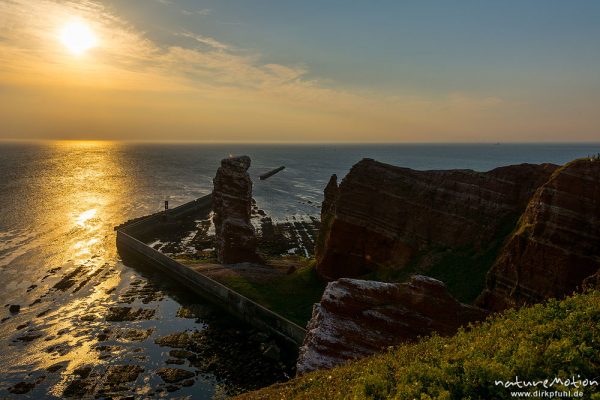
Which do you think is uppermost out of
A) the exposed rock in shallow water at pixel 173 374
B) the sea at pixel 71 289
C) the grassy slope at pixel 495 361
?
the grassy slope at pixel 495 361

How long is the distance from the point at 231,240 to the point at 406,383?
43.1 metres

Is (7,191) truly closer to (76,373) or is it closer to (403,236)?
(76,373)

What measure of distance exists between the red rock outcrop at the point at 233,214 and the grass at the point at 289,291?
24.5ft

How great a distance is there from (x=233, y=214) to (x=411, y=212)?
23665 mm

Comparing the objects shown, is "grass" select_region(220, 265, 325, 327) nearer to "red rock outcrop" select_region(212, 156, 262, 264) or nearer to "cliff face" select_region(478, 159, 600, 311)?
"red rock outcrop" select_region(212, 156, 262, 264)

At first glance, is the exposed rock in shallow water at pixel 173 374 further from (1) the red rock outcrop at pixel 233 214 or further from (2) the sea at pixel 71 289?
(1) the red rock outcrop at pixel 233 214

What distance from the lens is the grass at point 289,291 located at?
38.5 metres

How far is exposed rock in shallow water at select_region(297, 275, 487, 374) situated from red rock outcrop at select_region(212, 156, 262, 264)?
29.7 m

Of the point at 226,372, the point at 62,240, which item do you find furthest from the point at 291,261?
the point at 62,240

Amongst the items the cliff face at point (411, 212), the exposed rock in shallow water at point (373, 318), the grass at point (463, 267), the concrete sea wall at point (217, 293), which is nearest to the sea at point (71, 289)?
the concrete sea wall at point (217, 293)

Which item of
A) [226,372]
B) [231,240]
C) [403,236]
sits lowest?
[226,372]

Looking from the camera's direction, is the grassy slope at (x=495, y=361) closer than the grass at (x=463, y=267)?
Yes

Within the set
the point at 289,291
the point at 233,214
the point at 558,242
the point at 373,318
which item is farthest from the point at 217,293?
the point at 558,242

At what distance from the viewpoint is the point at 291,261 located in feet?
191
